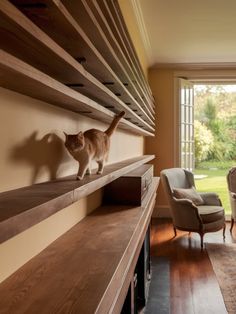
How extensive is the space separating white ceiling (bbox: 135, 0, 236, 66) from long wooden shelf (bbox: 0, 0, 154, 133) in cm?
247

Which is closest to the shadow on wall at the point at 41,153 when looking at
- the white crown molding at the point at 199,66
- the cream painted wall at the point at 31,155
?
the cream painted wall at the point at 31,155

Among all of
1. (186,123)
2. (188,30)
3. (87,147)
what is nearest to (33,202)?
(87,147)

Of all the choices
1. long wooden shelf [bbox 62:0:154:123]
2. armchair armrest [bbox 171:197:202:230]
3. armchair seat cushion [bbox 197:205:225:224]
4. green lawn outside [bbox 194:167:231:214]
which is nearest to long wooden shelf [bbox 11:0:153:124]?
long wooden shelf [bbox 62:0:154:123]

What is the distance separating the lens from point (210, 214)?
4.54m

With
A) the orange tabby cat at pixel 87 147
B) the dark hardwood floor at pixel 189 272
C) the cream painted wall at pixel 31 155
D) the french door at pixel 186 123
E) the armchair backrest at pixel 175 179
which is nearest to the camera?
the cream painted wall at pixel 31 155

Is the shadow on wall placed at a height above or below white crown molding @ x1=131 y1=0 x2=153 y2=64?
below

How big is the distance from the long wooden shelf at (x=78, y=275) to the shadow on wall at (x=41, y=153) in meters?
0.33

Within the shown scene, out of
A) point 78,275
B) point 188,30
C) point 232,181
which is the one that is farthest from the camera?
point 232,181

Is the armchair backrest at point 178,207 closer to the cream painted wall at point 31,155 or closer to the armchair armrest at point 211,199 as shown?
the armchair armrest at point 211,199

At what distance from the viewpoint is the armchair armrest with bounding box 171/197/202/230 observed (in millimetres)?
4492

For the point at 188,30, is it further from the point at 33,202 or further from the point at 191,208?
the point at 33,202

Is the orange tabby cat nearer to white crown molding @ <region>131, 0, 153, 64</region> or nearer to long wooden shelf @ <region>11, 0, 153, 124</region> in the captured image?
long wooden shelf @ <region>11, 0, 153, 124</region>

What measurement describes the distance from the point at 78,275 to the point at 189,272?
2.67 metres

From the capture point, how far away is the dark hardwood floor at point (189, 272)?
2941mm
